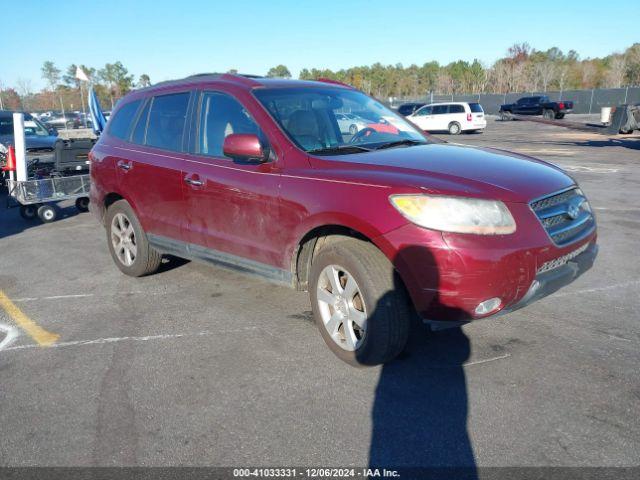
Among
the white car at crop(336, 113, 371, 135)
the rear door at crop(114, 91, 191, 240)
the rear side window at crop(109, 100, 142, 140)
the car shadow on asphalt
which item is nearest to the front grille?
the car shadow on asphalt

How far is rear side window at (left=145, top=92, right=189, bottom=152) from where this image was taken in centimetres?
464

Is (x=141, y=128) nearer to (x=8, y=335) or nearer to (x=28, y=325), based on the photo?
(x=28, y=325)

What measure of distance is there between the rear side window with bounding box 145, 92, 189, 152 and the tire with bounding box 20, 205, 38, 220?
495cm

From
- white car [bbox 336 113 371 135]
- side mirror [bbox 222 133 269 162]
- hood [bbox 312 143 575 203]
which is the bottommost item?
hood [bbox 312 143 575 203]

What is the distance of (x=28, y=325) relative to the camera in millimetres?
4426

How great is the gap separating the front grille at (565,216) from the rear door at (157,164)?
2.85 meters

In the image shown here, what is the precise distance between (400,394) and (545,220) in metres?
1.36

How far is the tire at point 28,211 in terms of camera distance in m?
8.80

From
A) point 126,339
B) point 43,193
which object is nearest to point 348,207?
point 126,339

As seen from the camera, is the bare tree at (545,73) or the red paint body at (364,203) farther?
the bare tree at (545,73)

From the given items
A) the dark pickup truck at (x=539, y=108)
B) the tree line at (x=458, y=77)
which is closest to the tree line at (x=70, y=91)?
the tree line at (x=458, y=77)

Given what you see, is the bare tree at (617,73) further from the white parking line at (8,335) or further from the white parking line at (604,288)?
the white parking line at (8,335)

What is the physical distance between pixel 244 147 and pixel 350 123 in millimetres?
1074

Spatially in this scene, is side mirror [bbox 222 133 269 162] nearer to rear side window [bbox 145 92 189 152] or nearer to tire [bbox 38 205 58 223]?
rear side window [bbox 145 92 189 152]
